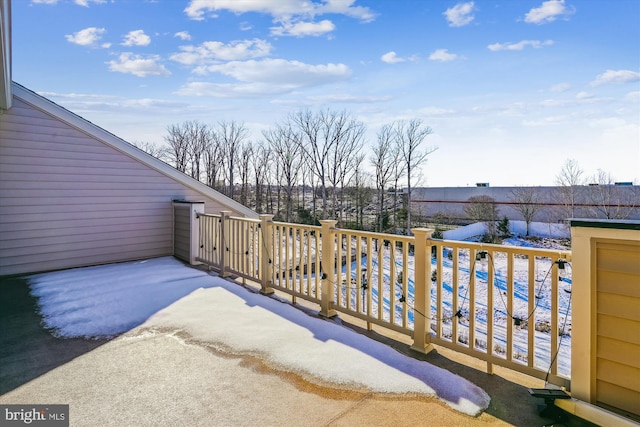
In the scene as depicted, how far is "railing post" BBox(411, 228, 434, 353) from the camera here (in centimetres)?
247

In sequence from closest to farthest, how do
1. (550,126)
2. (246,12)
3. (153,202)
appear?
(153,202) → (246,12) → (550,126)

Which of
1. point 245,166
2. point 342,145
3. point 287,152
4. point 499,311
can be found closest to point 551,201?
point 342,145

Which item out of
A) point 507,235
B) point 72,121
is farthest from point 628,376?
point 507,235

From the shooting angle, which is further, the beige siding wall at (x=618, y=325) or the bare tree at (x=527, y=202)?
the bare tree at (x=527, y=202)

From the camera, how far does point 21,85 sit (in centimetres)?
506

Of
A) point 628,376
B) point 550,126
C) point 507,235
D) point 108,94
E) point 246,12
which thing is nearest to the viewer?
point 628,376

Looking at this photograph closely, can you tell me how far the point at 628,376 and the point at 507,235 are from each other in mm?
19328

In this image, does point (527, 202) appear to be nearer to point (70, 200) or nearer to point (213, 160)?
point (213, 160)

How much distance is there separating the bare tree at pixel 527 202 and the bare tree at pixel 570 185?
1.67 metres

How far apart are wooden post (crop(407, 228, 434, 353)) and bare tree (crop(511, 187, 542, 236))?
20330 millimetres

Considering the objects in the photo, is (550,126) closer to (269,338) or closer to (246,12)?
(246,12)

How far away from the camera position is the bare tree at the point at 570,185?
17.7m

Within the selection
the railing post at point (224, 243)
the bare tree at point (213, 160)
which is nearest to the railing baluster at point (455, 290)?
the railing post at point (224, 243)

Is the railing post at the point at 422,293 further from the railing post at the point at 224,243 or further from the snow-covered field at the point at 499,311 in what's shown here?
the railing post at the point at 224,243
